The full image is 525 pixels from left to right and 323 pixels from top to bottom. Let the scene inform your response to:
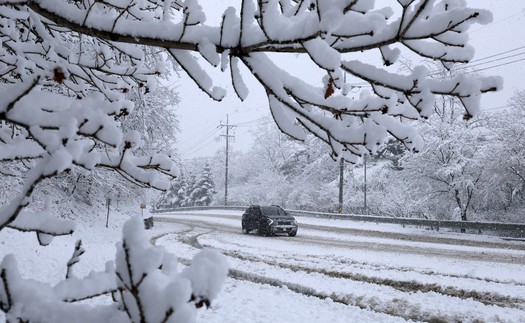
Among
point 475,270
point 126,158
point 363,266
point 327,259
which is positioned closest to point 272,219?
point 327,259

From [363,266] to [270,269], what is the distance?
2.35 m

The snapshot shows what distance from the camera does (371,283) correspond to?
26.1 ft

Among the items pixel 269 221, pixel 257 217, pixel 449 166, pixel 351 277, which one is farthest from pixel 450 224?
pixel 351 277

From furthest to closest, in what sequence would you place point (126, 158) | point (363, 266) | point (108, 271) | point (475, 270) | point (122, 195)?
point (122, 195), point (363, 266), point (475, 270), point (126, 158), point (108, 271)

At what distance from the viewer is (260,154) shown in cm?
5466

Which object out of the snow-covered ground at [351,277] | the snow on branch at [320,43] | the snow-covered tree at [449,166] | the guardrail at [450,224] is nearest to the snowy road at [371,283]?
the snow-covered ground at [351,277]

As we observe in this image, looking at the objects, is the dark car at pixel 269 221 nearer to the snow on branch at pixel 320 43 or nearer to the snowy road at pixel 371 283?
the snowy road at pixel 371 283

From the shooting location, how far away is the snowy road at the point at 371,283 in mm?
6031

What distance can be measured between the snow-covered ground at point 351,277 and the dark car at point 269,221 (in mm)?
2460

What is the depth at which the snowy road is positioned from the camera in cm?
603

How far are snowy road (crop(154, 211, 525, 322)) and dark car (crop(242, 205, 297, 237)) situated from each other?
3356 mm

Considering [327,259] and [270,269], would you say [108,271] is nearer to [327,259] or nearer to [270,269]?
[270,269]

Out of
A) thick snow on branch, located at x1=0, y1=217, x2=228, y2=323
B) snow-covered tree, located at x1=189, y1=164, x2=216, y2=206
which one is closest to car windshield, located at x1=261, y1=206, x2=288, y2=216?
thick snow on branch, located at x1=0, y1=217, x2=228, y2=323

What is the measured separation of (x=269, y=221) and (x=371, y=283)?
9.67m
